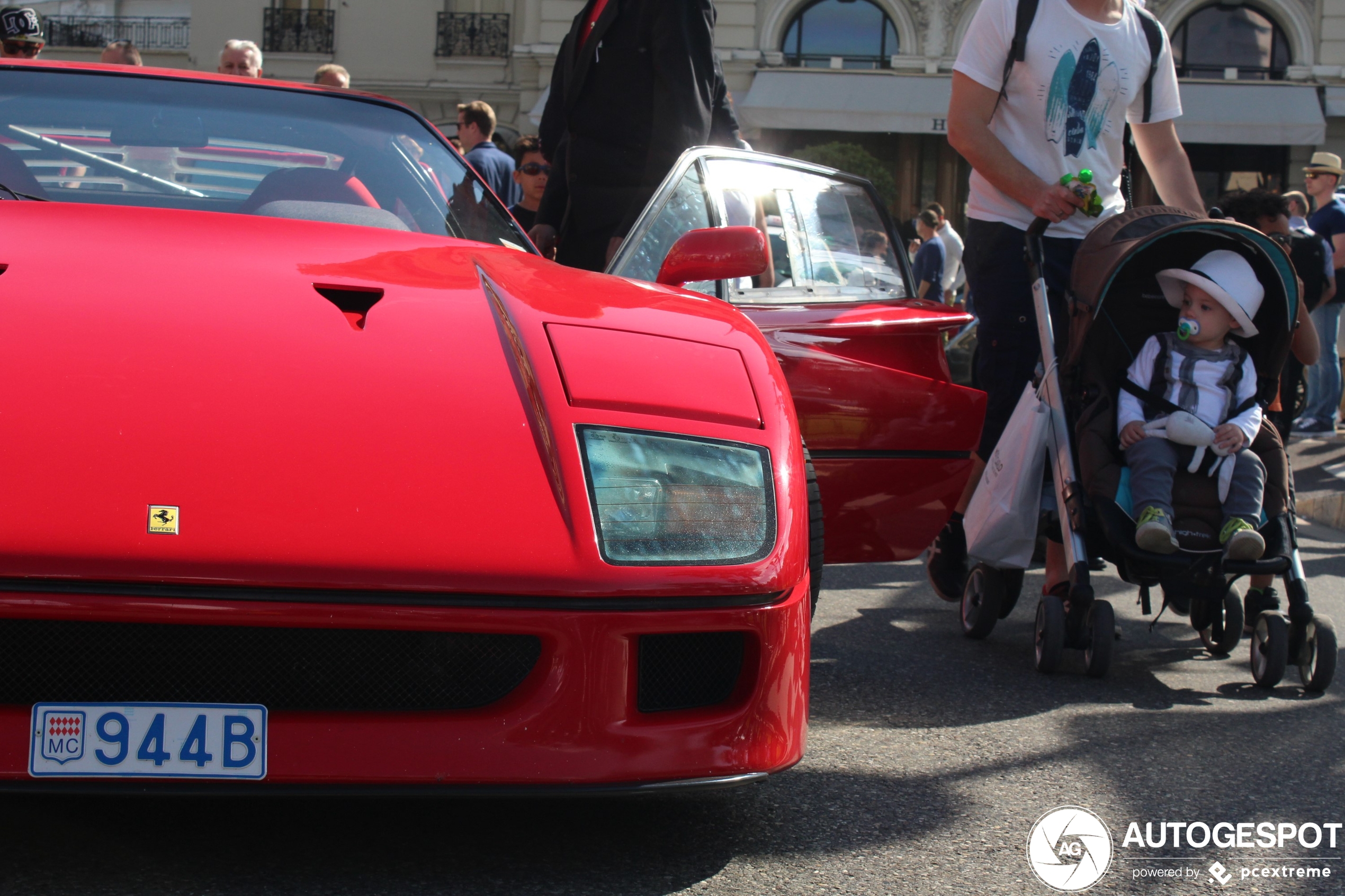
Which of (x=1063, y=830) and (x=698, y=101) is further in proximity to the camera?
(x=698, y=101)

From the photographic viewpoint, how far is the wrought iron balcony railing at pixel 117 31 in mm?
27469

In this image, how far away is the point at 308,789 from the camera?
1714mm

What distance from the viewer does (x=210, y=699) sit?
172 centimetres

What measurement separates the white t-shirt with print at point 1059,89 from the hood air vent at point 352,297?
2.30 m

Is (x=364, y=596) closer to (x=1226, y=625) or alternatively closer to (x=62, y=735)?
(x=62, y=735)

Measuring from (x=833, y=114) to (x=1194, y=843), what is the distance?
20.3 metres

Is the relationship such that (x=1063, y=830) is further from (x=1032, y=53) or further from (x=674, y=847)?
(x=1032, y=53)

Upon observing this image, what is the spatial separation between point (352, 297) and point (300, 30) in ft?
85.0

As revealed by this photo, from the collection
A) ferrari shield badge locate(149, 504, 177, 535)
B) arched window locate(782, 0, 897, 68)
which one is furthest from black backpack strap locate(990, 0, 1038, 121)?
arched window locate(782, 0, 897, 68)

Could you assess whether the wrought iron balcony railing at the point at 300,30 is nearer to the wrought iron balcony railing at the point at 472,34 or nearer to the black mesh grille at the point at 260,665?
the wrought iron balcony railing at the point at 472,34

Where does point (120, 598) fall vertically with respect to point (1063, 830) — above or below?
above

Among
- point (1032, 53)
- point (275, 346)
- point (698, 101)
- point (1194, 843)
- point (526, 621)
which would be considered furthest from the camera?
point (698, 101)

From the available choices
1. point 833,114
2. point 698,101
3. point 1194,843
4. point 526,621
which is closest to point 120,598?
point 526,621

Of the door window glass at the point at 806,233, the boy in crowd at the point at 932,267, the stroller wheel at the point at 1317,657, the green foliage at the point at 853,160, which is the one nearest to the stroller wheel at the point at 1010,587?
the stroller wheel at the point at 1317,657
